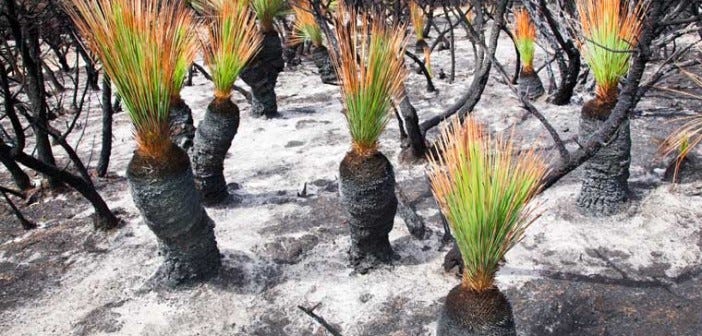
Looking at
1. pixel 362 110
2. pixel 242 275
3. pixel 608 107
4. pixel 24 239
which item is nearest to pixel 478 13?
pixel 608 107

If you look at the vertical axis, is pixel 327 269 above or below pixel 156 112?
below

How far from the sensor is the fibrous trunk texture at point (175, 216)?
2.63m

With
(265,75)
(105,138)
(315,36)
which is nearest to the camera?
(105,138)

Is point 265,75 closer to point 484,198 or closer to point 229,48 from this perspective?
point 229,48

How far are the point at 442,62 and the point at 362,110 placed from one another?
578cm

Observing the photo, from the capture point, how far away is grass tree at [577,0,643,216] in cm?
283

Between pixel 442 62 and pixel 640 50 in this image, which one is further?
pixel 442 62

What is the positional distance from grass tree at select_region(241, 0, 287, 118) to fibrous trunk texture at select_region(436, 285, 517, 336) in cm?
428

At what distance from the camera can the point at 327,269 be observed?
10.3 feet

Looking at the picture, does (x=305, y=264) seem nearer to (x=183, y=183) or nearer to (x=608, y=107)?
(x=183, y=183)

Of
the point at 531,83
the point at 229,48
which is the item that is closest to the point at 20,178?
the point at 229,48

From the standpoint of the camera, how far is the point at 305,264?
319 cm

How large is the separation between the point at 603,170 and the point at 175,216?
242 cm

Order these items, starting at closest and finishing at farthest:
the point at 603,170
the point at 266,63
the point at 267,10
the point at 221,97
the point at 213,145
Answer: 1. the point at 603,170
2. the point at 221,97
3. the point at 213,145
4. the point at 267,10
5. the point at 266,63
